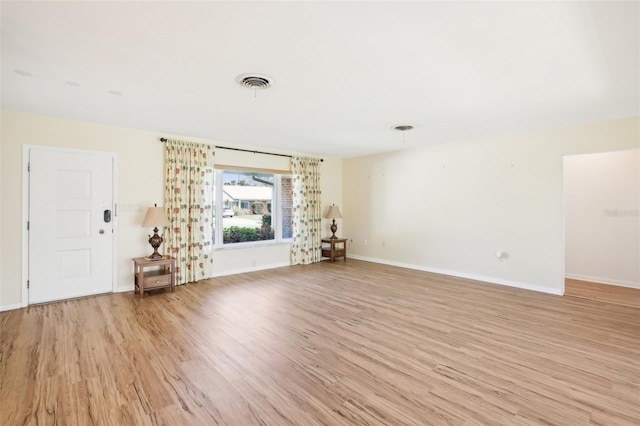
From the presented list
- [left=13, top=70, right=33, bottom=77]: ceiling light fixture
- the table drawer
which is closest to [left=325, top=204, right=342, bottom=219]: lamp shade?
the table drawer

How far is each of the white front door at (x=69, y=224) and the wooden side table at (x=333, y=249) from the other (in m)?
4.21

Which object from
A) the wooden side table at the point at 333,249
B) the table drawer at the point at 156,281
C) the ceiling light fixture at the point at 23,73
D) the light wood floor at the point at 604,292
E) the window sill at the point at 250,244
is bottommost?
the light wood floor at the point at 604,292

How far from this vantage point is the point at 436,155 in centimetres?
601

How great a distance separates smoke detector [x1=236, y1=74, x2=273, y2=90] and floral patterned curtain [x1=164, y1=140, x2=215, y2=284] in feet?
8.82

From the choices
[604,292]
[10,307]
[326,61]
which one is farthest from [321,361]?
[604,292]

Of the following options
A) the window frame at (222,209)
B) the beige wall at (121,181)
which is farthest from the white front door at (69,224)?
the window frame at (222,209)

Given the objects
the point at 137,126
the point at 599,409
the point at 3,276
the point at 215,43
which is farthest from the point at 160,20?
the point at 3,276

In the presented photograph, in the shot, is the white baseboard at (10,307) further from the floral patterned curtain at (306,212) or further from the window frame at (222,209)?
the floral patterned curtain at (306,212)

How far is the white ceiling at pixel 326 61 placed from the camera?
1905mm

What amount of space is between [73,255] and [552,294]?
6.96 meters

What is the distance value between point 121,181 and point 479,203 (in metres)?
5.87

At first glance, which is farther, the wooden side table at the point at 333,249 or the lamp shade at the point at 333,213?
the lamp shade at the point at 333,213

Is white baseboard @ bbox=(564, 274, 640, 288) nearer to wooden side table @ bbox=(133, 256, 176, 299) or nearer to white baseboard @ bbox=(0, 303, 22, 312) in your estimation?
wooden side table @ bbox=(133, 256, 176, 299)

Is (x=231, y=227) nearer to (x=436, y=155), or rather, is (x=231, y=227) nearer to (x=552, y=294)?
(x=436, y=155)
